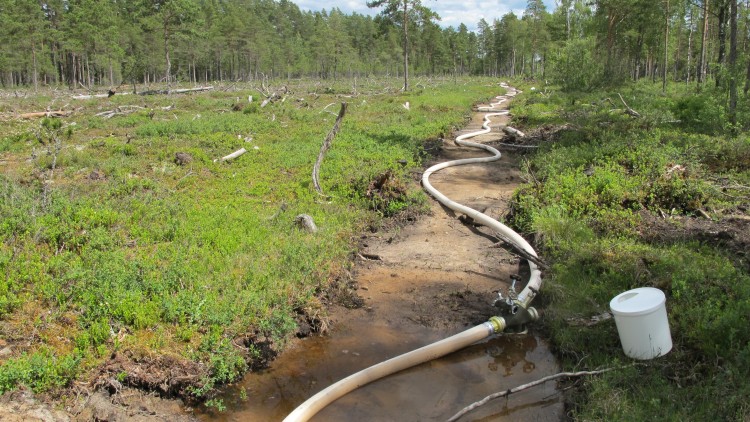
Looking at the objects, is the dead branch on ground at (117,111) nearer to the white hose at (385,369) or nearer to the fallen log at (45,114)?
the fallen log at (45,114)

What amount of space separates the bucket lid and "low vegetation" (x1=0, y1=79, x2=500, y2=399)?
3.40 meters

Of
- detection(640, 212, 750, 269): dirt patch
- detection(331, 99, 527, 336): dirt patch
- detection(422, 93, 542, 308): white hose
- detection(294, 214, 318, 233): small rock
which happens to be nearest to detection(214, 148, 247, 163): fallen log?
detection(422, 93, 542, 308): white hose

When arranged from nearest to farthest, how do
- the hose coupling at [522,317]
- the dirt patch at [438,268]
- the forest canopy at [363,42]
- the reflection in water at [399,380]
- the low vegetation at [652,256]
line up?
the low vegetation at [652,256] < the reflection in water at [399,380] < the hose coupling at [522,317] < the dirt patch at [438,268] < the forest canopy at [363,42]

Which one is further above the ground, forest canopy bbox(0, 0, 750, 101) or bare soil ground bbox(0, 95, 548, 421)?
forest canopy bbox(0, 0, 750, 101)

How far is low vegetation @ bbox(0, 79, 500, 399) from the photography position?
4.94 m

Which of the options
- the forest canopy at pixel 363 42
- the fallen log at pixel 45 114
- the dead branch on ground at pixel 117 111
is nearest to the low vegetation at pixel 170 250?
the dead branch on ground at pixel 117 111

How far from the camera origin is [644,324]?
4.43m

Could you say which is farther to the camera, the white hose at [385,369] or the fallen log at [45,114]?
the fallen log at [45,114]

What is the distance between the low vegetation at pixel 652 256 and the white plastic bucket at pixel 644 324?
0.14m

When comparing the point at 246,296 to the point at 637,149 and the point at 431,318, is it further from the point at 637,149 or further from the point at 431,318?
the point at 637,149

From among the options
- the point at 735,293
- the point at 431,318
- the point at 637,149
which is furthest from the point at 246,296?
the point at 637,149

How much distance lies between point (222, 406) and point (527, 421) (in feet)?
9.22

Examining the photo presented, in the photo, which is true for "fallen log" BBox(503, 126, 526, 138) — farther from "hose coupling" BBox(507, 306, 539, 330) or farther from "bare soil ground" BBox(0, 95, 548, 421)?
"hose coupling" BBox(507, 306, 539, 330)

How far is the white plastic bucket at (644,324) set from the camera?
14.4 ft
